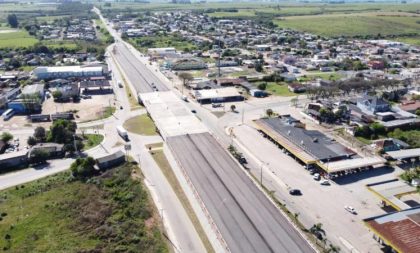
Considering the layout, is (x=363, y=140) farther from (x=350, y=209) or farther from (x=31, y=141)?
(x=31, y=141)

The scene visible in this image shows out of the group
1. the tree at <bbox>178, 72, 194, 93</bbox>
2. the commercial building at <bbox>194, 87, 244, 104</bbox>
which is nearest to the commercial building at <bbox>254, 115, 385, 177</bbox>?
the commercial building at <bbox>194, 87, 244, 104</bbox>

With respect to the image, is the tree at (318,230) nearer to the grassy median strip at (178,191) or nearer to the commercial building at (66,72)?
the grassy median strip at (178,191)

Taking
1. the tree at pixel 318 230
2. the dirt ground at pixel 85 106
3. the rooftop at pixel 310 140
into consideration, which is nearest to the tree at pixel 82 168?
the dirt ground at pixel 85 106

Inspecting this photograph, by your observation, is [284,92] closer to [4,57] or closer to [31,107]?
[31,107]

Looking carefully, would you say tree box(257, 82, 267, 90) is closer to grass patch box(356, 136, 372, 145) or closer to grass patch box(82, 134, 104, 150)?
grass patch box(356, 136, 372, 145)

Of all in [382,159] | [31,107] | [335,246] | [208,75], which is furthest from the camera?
[208,75]

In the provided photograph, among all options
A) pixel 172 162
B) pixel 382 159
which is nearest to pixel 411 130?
pixel 382 159

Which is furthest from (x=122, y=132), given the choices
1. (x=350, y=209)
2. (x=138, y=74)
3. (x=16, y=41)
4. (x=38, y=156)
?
(x=16, y=41)
